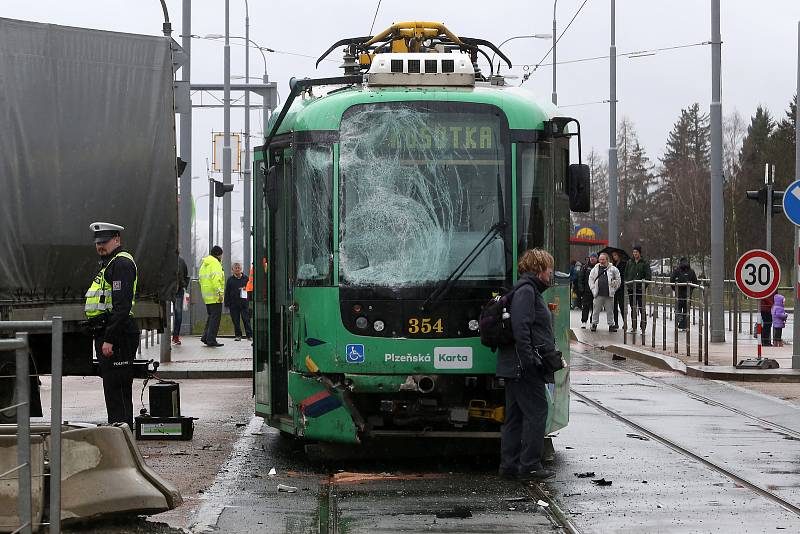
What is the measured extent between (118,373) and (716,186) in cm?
1784

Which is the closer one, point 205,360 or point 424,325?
point 424,325

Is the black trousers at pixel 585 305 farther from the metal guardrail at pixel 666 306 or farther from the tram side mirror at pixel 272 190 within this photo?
→ the tram side mirror at pixel 272 190

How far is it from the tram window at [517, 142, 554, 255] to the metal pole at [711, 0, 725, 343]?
52.5 feet

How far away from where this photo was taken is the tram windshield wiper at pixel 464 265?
10586 mm

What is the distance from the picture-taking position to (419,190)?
10.8 meters

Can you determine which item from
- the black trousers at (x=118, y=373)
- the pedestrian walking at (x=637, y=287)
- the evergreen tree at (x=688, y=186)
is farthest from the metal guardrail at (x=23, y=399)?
the evergreen tree at (x=688, y=186)

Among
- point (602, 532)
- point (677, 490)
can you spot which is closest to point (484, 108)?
point (677, 490)

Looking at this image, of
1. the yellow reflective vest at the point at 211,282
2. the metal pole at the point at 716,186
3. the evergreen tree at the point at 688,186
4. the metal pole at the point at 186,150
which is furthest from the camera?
the evergreen tree at the point at 688,186

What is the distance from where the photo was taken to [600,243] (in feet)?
195

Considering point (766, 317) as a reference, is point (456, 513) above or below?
below

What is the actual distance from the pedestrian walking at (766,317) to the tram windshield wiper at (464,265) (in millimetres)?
14632

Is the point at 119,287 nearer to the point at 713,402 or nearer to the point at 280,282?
the point at 280,282

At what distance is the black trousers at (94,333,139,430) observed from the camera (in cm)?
1159

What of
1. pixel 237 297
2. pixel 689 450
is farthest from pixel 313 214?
pixel 237 297
